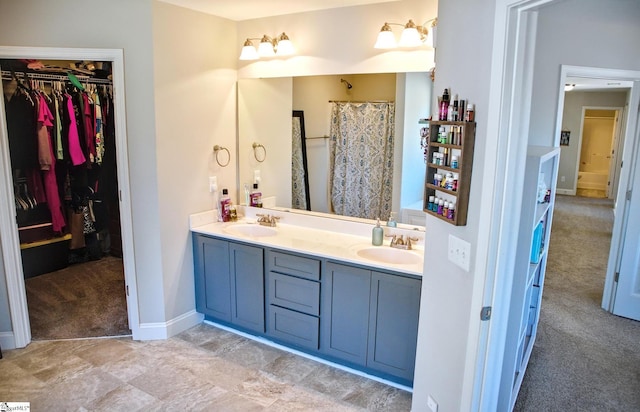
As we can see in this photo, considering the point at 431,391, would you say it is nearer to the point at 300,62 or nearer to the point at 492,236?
the point at 492,236

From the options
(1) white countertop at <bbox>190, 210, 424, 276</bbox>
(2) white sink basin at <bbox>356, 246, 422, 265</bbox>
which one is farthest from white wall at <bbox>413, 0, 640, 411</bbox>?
(2) white sink basin at <bbox>356, 246, 422, 265</bbox>

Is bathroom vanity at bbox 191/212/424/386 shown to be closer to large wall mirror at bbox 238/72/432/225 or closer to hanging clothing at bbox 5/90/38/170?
large wall mirror at bbox 238/72/432/225

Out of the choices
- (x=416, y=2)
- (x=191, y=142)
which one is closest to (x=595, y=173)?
(x=416, y=2)

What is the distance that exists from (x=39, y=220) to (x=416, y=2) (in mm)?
4303

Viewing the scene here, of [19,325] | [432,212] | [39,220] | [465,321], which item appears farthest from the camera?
[39,220]

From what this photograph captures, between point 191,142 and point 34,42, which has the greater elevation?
point 34,42

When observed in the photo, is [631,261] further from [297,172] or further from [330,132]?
[297,172]

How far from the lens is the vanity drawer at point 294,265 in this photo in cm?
292

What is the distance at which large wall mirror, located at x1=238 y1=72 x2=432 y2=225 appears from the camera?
308 cm

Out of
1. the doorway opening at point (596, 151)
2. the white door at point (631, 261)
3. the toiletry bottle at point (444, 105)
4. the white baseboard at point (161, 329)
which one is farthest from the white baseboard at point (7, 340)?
the doorway opening at point (596, 151)

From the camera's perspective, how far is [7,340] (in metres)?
3.15

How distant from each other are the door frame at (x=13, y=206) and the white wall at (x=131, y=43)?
0.04 m

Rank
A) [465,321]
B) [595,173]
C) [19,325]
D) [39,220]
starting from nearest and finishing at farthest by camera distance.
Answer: [465,321] → [19,325] → [39,220] → [595,173]

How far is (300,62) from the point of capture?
11.1 feet
